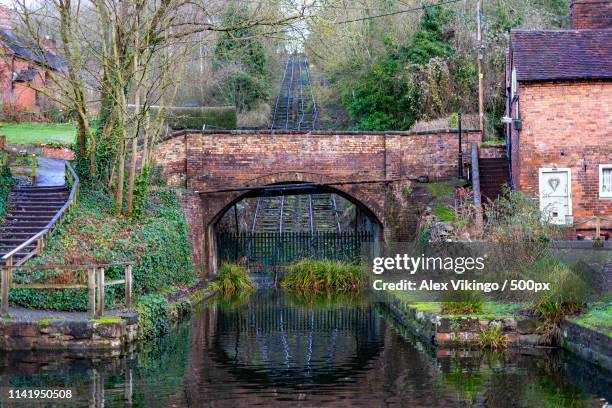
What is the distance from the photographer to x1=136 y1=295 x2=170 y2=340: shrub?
17125mm

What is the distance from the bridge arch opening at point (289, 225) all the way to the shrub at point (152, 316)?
10742 millimetres

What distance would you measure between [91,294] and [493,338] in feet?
23.5

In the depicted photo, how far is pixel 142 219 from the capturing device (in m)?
23.9

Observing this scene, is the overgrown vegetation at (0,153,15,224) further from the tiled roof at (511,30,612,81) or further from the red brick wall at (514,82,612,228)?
the tiled roof at (511,30,612,81)

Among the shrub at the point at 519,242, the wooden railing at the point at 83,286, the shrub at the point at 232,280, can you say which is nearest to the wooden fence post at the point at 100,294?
the wooden railing at the point at 83,286

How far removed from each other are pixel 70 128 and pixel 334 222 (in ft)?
56.8

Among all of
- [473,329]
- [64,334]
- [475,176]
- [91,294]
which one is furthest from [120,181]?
[473,329]

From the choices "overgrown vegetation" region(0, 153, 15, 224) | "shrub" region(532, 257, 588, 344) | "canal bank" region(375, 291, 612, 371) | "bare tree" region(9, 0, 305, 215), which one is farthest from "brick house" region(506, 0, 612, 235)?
"overgrown vegetation" region(0, 153, 15, 224)

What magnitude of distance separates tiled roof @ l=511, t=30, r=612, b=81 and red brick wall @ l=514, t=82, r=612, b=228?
0.98ft

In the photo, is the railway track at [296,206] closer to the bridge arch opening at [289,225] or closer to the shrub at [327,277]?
the bridge arch opening at [289,225]

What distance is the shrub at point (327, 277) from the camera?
28312 millimetres

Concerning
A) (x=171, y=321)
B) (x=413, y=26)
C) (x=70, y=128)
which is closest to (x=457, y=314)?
(x=171, y=321)

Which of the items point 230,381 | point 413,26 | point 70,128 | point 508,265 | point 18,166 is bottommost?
point 230,381

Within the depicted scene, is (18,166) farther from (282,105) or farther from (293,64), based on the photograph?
(293,64)
